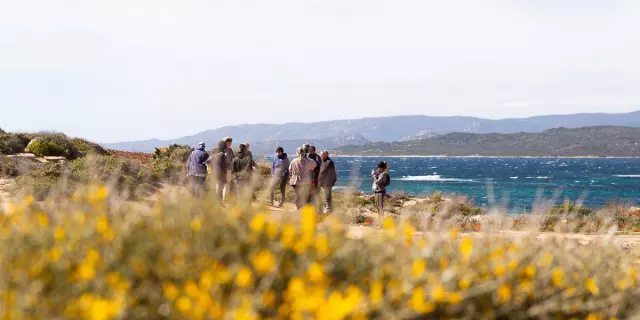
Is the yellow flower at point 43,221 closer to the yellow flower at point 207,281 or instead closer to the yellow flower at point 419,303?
the yellow flower at point 207,281

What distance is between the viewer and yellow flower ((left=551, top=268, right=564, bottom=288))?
4.24m

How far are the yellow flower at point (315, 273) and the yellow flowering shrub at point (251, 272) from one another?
0.02 metres

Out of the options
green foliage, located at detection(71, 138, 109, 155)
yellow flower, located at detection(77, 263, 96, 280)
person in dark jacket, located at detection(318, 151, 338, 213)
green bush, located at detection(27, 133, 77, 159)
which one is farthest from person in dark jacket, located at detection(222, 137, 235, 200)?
green foliage, located at detection(71, 138, 109, 155)

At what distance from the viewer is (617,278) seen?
15.8 ft

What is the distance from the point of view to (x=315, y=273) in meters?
3.42

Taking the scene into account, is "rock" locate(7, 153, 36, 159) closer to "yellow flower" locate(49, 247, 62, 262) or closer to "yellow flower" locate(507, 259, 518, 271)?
"yellow flower" locate(49, 247, 62, 262)

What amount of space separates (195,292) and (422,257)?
67.5 inches

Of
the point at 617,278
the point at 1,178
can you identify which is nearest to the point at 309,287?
the point at 617,278

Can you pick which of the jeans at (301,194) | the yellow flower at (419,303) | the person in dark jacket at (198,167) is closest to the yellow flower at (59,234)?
the yellow flower at (419,303)

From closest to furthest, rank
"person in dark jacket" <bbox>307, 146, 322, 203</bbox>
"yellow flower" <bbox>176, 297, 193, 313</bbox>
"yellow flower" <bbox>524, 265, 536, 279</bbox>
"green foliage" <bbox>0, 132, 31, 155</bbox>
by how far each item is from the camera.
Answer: "yellow flower" <bbox>176, 297, 193, 313</bbox>
"yellow flower" <bbox>524, 265, 536, 279</bbox>
"person in dark jacket" <bbox>307, 146, 322, 203</bbox>
"green foliage" <bbox>0, 132, 31, 155</bbox>

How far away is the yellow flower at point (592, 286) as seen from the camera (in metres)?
4.34

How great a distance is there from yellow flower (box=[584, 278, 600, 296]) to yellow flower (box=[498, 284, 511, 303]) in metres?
0.74

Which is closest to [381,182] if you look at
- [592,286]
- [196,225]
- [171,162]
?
[592,286]

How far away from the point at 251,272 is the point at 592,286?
2.60 metres
